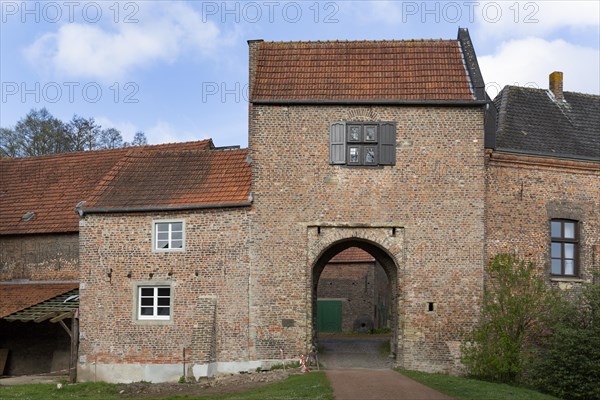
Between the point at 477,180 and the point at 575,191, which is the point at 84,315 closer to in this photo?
the point at 477,180

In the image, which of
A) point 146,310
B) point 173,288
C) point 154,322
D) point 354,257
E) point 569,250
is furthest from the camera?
point 354,257

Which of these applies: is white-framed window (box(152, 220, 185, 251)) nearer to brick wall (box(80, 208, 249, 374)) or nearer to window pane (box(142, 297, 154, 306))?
brick wall (box(80, 208, 249, 374))

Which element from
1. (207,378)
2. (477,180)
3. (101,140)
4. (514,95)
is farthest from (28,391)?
(101,140)

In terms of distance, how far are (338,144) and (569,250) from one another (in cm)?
783

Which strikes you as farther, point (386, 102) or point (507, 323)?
point (386, 102)

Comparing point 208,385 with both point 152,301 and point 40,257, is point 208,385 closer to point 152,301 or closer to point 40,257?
point 152,301

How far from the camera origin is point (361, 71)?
2300cm

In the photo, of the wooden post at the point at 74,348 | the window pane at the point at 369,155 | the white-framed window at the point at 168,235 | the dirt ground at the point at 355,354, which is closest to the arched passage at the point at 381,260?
the dirt ground at the point at 355,354

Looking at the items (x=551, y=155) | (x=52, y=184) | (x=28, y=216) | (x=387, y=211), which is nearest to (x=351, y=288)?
(x=52, y=184)

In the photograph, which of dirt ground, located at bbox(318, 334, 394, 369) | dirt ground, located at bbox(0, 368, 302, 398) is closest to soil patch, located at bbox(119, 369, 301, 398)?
dirt ground, located at bbox(0, 368, 302, 398)

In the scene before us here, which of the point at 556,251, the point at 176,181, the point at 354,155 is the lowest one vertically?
the point at 556,251

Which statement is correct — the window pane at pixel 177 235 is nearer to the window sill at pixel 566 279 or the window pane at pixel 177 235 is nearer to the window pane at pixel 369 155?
the window pane at pixel 369 155

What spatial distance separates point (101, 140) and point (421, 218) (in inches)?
1612

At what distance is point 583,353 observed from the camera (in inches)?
773
